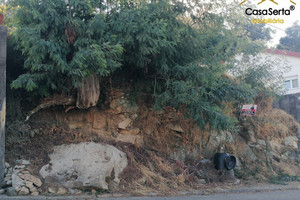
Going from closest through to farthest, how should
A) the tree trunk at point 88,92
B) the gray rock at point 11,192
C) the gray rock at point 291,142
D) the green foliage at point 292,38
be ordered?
the gray rock at point 11,192 < the tree trunk at point 88,92 < the gray rock at point 291,142 < the green foliage at point 292,38

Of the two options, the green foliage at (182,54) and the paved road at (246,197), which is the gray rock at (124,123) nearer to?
the green foliage at (182,54)

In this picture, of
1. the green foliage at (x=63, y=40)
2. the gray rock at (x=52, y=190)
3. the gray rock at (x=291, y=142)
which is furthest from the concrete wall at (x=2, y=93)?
the gray rock at (x=291, y=142)

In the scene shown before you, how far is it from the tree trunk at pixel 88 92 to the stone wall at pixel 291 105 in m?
11.4

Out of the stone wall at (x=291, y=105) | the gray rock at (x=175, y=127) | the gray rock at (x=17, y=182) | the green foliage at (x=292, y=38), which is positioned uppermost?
the green foliage at (x=292, y=38)

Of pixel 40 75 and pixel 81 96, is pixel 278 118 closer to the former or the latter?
pixel 81 96

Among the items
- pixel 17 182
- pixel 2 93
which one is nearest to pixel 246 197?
pixel 17 182

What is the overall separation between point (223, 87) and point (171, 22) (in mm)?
2825

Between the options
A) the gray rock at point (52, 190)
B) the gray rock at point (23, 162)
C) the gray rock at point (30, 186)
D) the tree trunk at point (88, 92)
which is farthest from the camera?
the tree trunk at point (88, 92)

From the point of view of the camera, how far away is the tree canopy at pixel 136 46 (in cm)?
764

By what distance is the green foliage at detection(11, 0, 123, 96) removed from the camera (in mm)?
7434

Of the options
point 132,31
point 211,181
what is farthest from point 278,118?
point 132,31

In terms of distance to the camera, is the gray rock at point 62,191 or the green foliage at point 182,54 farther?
the green foliage at point 182,54

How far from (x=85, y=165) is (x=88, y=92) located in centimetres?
223

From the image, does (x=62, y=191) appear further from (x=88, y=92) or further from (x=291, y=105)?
(x=291, y=105)
